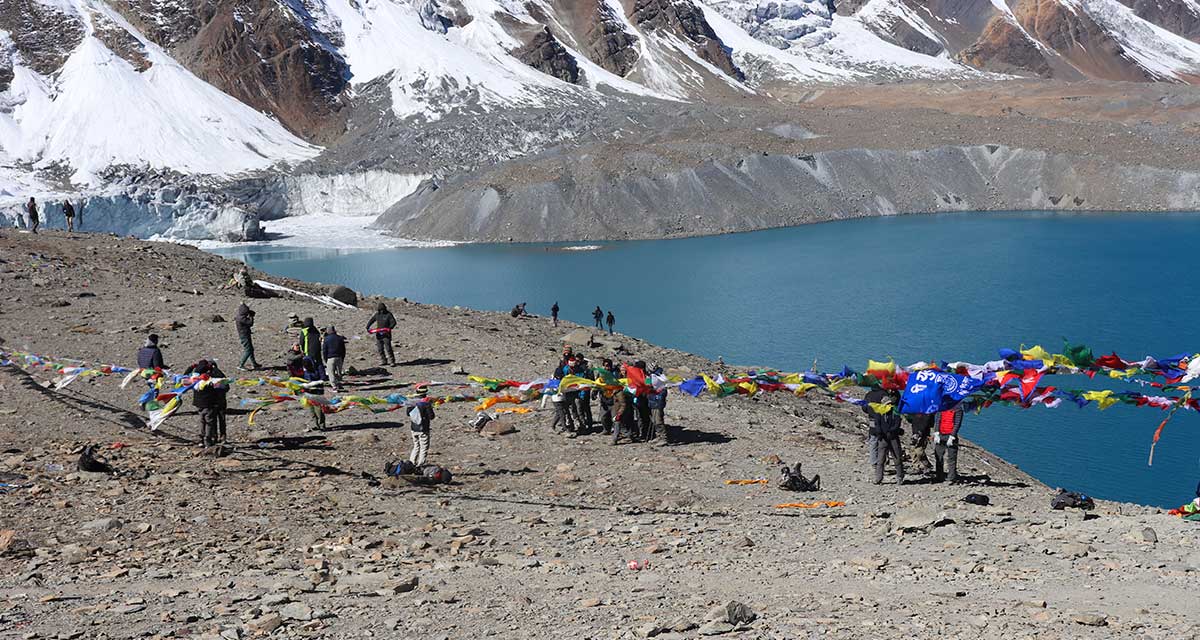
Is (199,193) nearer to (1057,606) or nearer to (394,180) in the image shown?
(394,180)

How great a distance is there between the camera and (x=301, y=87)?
13425 cm

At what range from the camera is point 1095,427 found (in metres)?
25.3

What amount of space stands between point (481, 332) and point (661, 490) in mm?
13905

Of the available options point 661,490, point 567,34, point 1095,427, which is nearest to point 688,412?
point 661,490

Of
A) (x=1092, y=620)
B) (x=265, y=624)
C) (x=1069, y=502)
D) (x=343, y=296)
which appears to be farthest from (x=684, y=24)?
(x=265, y=624)

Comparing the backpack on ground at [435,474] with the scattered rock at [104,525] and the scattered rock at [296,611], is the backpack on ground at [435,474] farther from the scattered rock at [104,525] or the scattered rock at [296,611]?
the scattered rock at [296,611]

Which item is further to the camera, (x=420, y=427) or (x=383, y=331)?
(x=383, y=331)

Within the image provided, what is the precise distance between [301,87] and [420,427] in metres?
129

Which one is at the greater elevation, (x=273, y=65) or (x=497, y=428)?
(x=273, y=65)

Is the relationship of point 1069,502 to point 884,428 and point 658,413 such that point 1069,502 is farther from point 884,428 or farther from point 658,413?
point 658,413

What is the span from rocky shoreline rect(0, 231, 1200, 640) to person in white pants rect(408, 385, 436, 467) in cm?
60

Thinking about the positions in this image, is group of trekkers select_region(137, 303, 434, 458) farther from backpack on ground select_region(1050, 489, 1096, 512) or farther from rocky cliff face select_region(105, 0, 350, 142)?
rocky cliff face select_region(105, 0, 350, 142)

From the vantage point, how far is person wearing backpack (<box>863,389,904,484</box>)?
13070 mm

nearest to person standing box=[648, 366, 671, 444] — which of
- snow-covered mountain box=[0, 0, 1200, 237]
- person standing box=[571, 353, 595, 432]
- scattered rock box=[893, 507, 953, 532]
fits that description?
person standing box=[571, 353, 595, 432]
